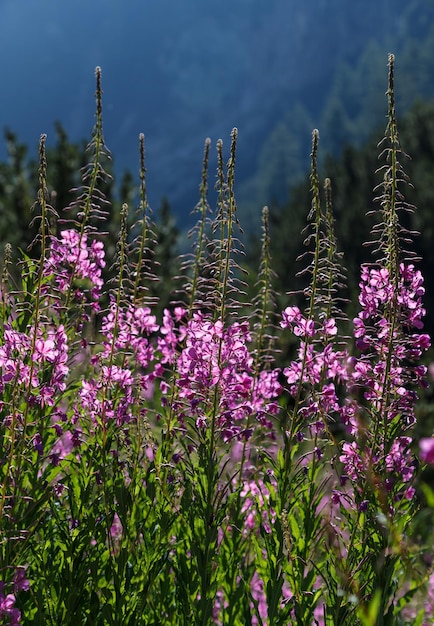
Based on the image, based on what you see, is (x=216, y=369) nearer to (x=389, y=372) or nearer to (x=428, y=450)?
(x=389, y=372)

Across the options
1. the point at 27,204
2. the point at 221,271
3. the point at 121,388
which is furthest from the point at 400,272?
the point at 27,204

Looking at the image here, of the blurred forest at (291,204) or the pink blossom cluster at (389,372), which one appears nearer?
the pink blossom cluster at (389,372)

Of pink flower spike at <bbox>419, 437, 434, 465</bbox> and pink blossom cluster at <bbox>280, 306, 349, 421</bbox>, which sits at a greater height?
pink blossom cluster at <bbox>280, 306, 349, 421</bbox>

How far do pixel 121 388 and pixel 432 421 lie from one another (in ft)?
59.6

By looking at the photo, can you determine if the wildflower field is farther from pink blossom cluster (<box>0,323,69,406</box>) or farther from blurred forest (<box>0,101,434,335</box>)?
blurred forest (<box>0,101,434,335</box>)

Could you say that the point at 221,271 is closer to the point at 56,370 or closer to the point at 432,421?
the point at 56,370

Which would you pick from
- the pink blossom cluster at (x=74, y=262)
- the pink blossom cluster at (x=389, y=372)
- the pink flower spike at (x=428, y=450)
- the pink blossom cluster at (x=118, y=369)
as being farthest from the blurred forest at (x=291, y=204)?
the pink flower spike at (x=428, y=450)

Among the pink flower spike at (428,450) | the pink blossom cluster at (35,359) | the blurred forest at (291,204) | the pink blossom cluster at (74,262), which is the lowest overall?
the pink flower spike at (428,450)

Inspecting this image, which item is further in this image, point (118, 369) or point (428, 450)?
point (118, 369)

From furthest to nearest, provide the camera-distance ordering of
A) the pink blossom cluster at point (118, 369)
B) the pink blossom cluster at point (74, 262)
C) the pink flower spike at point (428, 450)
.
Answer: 1. the pink blossom cluster at point (74, 262)
2. the pink blossom cluster at point (118, 369)
3. the pink flower spike at point (428, 450)

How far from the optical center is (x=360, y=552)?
133 inches

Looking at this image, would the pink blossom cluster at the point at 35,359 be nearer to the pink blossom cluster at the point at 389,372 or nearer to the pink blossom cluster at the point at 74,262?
the pink blossom cluster at the point at 74,262

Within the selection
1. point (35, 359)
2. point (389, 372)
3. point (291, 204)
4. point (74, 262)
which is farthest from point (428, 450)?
point (291, 204)

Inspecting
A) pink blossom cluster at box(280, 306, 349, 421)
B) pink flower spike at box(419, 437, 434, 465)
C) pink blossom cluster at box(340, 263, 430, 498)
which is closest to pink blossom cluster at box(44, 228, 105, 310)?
pink blossom cluster at box(280, 306, 349, 421)
